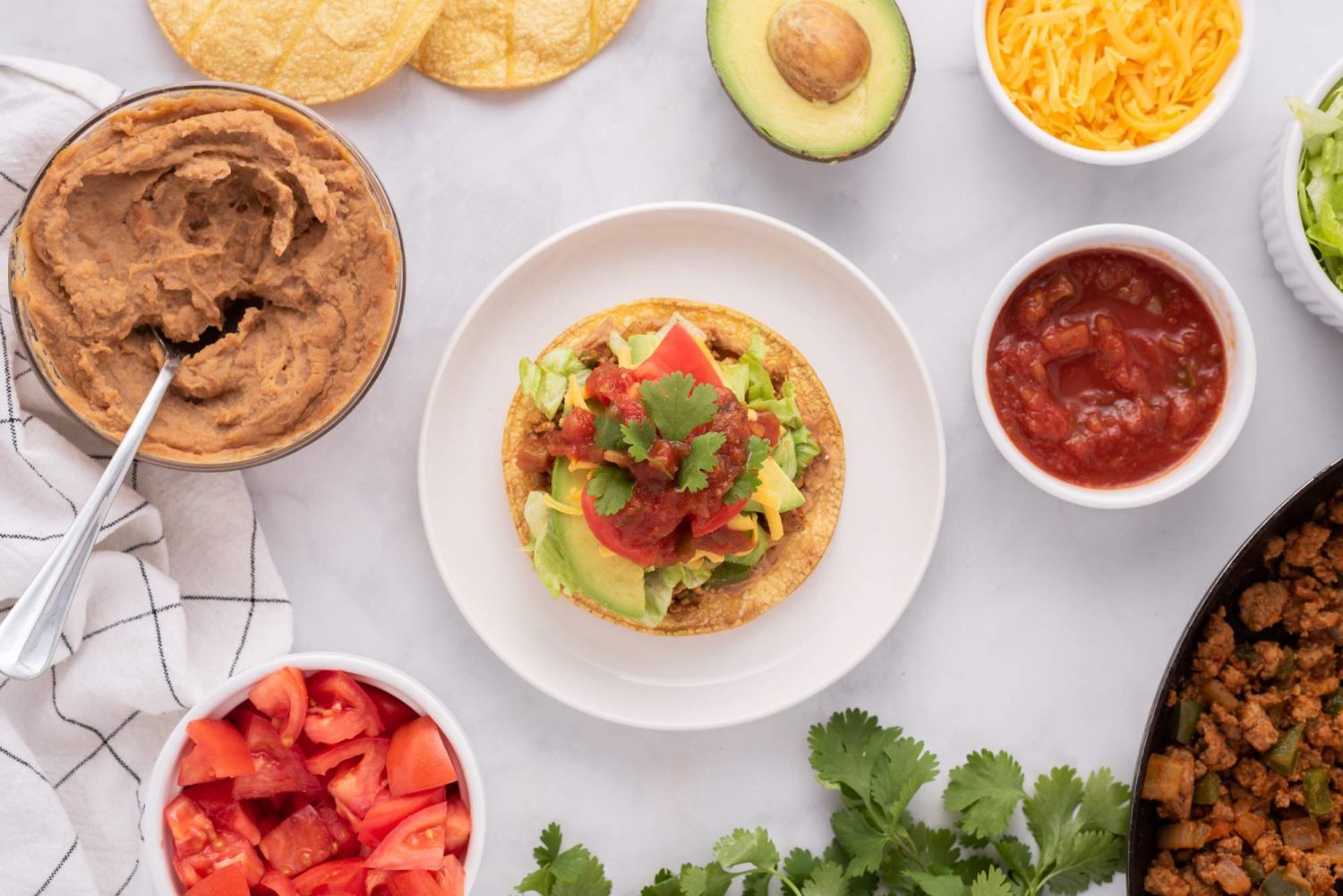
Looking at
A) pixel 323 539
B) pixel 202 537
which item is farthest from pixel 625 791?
pixel 202 537

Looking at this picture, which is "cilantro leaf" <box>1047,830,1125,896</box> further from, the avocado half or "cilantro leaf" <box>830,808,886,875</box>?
the avocado half

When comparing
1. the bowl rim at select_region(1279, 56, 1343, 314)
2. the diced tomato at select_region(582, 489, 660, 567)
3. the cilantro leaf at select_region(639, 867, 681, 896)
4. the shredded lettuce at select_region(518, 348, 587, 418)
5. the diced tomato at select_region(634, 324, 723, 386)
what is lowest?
the cilantro leaf at select_region(639, 867, 681, 896)

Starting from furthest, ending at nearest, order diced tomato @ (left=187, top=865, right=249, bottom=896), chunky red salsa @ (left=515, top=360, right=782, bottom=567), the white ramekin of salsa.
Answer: the white ramekin of salsa < diced tomato @ (left=187, top=865, right=249, bottom=896) < chunky red salsa @ (left=515, top=360, right=782, bottom=567)

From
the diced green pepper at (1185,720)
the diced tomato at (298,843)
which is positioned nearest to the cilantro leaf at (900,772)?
the diced green pepper at (1185,720)

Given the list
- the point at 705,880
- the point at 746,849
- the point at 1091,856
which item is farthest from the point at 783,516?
the point at 1091,856

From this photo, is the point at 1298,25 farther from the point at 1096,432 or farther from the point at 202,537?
the point at 202,537

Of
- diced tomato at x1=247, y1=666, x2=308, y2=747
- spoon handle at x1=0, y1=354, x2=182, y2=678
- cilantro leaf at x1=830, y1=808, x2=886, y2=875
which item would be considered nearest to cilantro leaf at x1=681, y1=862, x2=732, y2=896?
cilantro leaf at x1=830, y1=808, x2=886, y2=875

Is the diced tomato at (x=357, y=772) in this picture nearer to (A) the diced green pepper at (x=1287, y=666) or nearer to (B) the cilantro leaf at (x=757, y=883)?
(B) the cilantro leaf at (x=757, y=883)

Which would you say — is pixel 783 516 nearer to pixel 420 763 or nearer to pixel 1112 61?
pixel 420 763
